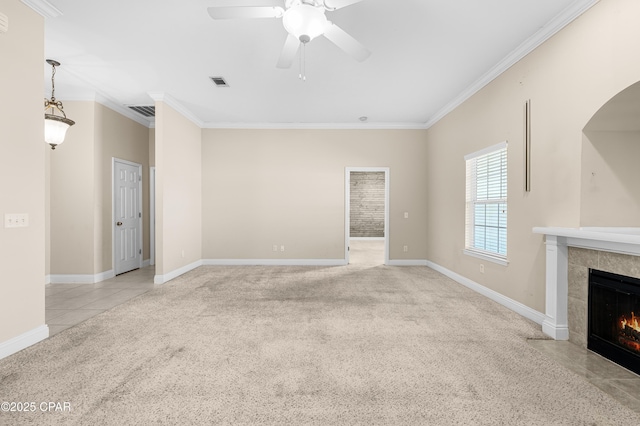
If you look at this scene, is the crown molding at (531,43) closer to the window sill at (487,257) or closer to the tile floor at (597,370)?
the window sill at (487,257)

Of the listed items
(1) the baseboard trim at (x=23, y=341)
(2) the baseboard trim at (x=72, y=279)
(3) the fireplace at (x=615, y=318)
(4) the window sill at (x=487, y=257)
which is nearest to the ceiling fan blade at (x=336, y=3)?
(3) the fireplace at (x=615, y=318)

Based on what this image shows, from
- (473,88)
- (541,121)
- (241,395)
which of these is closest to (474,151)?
(473,88)

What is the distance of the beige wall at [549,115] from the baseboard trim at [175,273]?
15.9 ft

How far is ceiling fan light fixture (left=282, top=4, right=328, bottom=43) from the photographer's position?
2.05m

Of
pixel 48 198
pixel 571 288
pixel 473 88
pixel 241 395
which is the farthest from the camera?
pixel 48 198

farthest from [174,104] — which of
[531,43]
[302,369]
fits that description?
[531,43]

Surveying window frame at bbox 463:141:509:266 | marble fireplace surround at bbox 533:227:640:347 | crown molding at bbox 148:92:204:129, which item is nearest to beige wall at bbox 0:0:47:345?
crown molding at bbox 148:92:204:129

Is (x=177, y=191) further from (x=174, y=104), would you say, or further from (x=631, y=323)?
(x=631, y=323)

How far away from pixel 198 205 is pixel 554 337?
6.03 metres

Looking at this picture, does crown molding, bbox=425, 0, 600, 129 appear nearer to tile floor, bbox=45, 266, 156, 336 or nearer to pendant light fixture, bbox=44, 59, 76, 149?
pendant light fixture, bbox=44, 59, 76, 149

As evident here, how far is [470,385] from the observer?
1.97 m

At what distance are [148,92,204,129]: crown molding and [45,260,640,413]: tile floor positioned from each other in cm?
301

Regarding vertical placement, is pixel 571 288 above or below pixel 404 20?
below

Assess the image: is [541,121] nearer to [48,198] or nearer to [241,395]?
[241,395]
